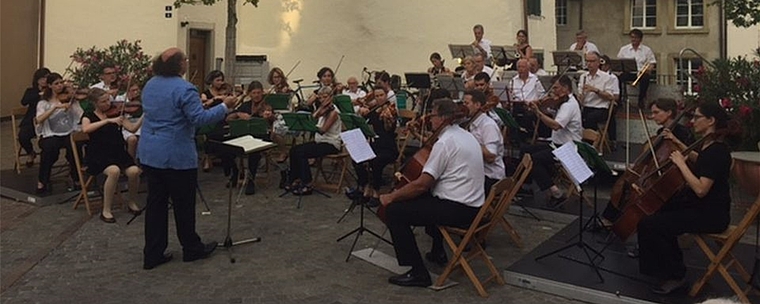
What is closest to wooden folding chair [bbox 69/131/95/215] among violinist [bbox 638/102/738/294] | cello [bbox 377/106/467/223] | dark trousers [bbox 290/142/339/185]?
dark trousers [bbox 290/142/339/185]

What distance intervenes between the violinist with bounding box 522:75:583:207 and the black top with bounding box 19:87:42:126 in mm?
6908

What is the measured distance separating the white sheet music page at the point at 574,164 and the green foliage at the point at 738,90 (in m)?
3.67

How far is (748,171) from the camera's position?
7453 millimetres

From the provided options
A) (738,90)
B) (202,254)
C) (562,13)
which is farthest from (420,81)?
(562,13)

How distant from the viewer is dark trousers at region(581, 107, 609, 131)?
10.6 metres

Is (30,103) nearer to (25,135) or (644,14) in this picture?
(25,135)

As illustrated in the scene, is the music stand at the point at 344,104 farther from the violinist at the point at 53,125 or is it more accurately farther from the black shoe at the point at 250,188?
the violinist at the point at 53,125

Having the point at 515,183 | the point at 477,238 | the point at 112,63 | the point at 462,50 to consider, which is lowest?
the point at 477,238

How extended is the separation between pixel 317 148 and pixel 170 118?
369 centimetres

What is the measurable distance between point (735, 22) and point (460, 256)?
7.26m

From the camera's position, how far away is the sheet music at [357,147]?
6.78 metres

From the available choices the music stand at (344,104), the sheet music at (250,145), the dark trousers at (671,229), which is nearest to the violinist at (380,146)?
the music stand at (344,104)

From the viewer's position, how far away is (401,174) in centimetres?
586

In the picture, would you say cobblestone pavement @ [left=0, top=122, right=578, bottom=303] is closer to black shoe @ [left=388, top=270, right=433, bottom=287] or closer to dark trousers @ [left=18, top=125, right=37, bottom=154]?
black shoe @ [left=388, top=270, right=433, bottom=287]
